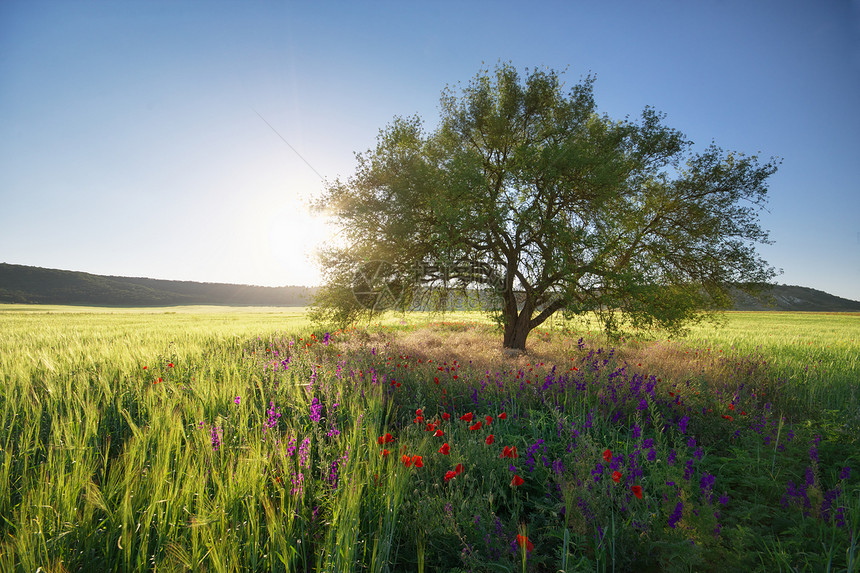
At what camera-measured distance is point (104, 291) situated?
305ft

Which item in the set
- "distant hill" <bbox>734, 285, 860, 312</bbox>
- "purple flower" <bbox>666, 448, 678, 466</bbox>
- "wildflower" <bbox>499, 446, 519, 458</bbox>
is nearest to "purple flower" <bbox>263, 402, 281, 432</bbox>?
"wildflower" <bbox>499, 446, 519, 458</bbox>

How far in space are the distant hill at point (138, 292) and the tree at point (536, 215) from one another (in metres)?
58.1

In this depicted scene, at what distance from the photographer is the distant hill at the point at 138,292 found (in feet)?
285

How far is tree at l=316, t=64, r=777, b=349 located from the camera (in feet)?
29.8

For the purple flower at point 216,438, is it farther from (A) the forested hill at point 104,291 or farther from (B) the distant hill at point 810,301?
(B) the distant hill at point 810,301

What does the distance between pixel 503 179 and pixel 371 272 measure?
510 cm

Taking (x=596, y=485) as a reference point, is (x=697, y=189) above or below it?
above

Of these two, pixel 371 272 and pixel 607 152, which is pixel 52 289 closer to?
pixel 371 272

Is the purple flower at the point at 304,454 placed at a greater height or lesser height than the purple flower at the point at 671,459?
greater

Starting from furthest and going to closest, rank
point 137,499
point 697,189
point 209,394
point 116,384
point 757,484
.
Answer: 1. point 697,189
2. point 116,384
3. point 209,394
4. point 757,484
5. point 137,499

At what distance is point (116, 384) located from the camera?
4.90m

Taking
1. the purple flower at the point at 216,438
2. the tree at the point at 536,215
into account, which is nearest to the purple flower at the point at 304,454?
the purple flower at the point at 216,438

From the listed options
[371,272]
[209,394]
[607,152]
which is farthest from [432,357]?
[607,152]

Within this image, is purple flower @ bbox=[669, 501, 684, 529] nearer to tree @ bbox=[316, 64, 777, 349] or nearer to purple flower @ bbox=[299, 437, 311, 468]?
purple flower @ bbox=[299, 437, 311, 468]
